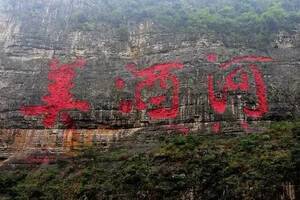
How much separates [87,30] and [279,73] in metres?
9.73

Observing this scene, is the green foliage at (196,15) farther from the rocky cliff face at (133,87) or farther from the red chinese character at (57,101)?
the red chinese character at (57,101)

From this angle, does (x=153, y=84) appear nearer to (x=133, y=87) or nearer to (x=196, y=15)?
(x=133, y=87)

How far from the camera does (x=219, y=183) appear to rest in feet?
35.4

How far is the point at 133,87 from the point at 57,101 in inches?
127

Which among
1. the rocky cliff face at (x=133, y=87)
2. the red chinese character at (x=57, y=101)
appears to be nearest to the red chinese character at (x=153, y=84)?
the rocky cliff face at (x=133, y=87)

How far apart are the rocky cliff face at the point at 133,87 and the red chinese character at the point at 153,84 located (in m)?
0.04

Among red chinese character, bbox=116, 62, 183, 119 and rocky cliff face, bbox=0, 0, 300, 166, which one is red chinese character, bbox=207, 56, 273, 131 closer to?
rocky cliff face, bbox=0, 0, 300, 166

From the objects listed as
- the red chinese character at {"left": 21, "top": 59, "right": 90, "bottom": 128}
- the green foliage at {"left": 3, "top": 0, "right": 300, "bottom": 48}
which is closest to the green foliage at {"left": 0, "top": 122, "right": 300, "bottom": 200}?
the red chinese character at {"left": 21, "top": 59, "right": 90, "bottom": 128}

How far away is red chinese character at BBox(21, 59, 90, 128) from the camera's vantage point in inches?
597

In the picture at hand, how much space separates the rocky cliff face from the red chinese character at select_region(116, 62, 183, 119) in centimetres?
4

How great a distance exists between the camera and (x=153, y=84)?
16156 millimetres

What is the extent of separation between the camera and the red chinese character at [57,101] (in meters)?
15.2

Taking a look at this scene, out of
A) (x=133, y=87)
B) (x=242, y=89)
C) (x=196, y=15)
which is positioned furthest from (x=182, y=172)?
(x=196, y=15)

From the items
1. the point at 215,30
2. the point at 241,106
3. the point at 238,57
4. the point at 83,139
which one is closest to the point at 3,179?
the point at 83,139
